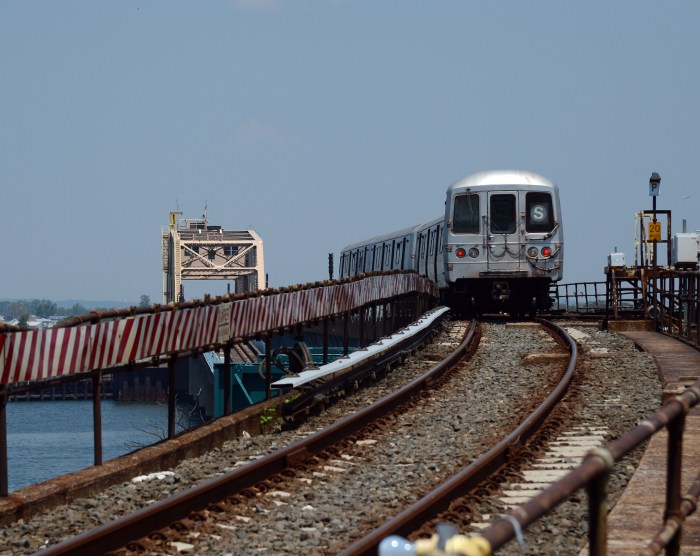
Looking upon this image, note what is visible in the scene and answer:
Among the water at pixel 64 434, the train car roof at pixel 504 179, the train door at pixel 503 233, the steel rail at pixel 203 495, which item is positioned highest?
the train car roof at pixel 504 179

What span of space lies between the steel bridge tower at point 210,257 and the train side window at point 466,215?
11707 centimetres

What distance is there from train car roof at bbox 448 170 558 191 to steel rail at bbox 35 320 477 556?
1557cm

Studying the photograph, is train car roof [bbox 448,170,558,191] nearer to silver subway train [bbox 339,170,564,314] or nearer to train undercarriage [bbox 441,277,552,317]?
silver subway train [bbox 339,170,564,314]

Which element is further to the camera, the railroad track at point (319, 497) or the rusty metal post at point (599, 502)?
the railroad track at point (319, 497)

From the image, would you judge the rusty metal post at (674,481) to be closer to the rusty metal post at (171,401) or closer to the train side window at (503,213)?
the rusty metal post at (171,401)

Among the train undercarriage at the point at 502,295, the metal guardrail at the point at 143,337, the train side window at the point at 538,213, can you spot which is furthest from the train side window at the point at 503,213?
the metal guardrail at the point at 143,337

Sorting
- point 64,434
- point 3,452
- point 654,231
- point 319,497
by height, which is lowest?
point 64,434

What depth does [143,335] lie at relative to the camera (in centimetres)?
1083

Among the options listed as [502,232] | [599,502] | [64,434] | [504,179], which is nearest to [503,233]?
[502,232]

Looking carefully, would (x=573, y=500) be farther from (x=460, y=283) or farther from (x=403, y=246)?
(x=403, y=246)

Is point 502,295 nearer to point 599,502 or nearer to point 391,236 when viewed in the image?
point 391,236

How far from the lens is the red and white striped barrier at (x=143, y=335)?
29.1ft

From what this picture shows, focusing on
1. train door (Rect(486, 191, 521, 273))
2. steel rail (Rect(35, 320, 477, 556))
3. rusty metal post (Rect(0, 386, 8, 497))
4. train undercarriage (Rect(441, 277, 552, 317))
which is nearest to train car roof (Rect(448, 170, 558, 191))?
train door (Rect(486, 191, 521, 273))

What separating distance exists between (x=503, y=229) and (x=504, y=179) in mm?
1143
